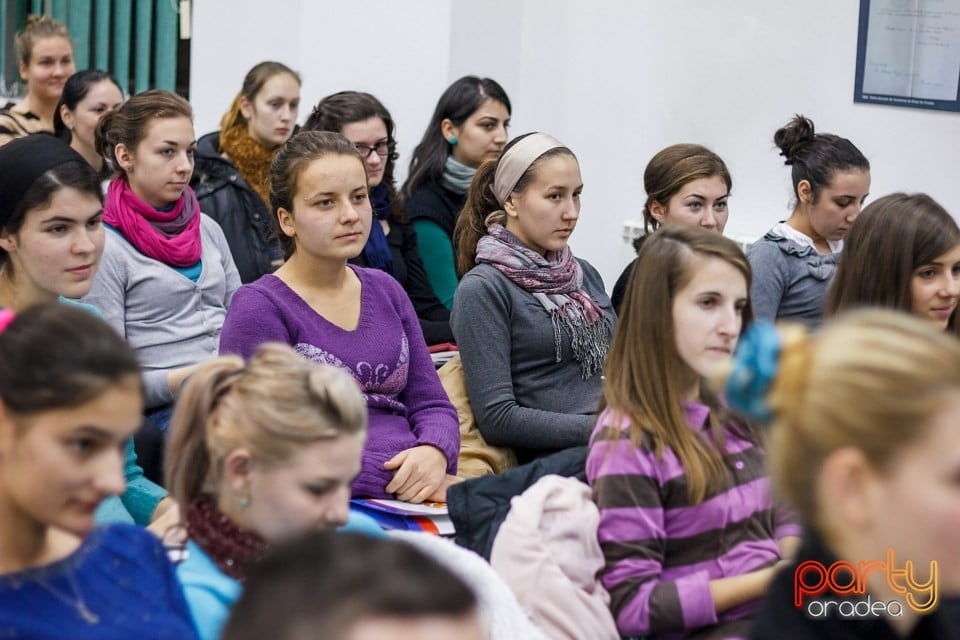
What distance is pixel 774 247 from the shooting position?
3510 mm

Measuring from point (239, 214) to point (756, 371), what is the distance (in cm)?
301

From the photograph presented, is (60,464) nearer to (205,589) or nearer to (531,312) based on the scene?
(205,589)

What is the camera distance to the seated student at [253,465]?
166 centimetres

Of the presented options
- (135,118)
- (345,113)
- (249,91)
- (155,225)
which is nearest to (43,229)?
(155,225)

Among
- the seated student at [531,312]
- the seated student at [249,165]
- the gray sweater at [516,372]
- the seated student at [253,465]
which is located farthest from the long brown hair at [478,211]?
the seated student at [253,465]

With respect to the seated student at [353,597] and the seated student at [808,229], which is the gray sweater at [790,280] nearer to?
the seated student at [808,229]

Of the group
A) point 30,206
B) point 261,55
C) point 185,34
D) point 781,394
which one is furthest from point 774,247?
point 185,34

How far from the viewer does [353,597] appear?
2.93ft

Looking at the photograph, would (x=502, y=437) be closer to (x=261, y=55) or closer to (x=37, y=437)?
(x=37, y=437)

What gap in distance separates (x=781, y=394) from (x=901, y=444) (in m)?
0.12

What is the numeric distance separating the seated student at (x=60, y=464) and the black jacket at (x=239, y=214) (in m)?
2.46

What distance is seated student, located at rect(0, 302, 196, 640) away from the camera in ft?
4.62

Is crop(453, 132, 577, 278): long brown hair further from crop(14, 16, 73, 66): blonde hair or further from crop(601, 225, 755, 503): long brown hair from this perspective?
crop(14, 16, 73, 66): blonde hair

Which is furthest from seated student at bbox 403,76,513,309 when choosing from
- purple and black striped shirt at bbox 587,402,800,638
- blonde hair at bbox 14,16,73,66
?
purple and black striped shirt at bbox 587,402,800,638
